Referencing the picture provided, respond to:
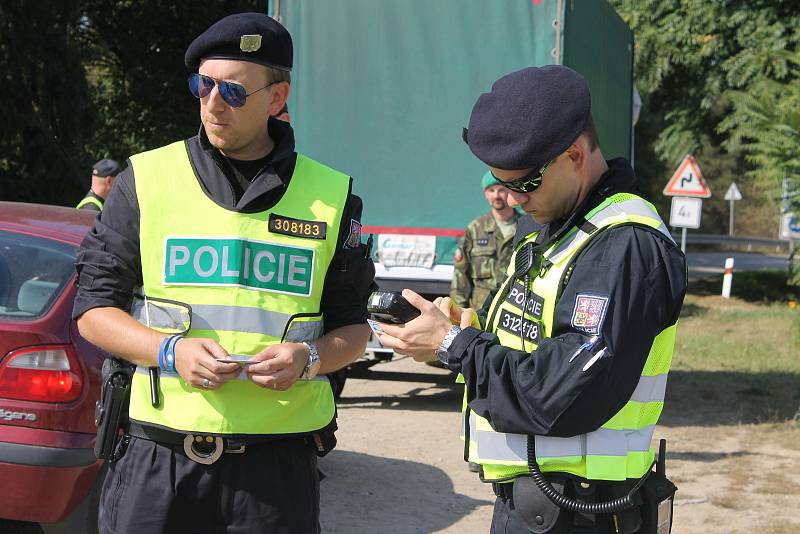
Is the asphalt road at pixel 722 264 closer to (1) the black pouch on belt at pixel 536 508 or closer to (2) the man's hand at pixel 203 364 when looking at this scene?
(1) the black pouch on belt at pixel 536 508

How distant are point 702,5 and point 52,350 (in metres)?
18.7

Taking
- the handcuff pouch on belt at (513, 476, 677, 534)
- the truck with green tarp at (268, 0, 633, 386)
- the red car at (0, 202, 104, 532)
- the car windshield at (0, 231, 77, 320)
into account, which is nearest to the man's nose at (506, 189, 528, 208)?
the handcuff pouch on belt at (513, 476, 677, 534)

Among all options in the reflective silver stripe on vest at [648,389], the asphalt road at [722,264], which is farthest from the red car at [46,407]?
the asphalt road at [722,264]

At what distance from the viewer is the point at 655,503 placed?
2.36 meters

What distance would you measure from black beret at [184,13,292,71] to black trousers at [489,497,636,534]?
4.15 feet

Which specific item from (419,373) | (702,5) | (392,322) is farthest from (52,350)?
(702,5)

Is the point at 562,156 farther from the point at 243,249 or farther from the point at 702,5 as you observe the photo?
the point at 702,5

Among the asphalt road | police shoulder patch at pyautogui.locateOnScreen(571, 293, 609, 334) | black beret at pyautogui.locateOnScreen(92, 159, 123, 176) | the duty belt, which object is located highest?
black beret at pyautogui.locateOnScreen(92, 159, 123, 176)

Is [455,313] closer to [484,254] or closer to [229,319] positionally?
[229,319]

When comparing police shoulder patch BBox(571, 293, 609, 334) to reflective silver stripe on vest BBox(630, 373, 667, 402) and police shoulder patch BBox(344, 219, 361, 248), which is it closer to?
reflective silver stripe on vest BBox(630, 373, 667, 402)

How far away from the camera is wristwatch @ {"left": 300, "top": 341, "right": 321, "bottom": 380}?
8.28ft

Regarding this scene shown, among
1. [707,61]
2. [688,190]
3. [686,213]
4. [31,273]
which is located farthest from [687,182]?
[31,273]

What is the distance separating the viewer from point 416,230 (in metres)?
8.51

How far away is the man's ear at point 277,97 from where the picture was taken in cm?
270
